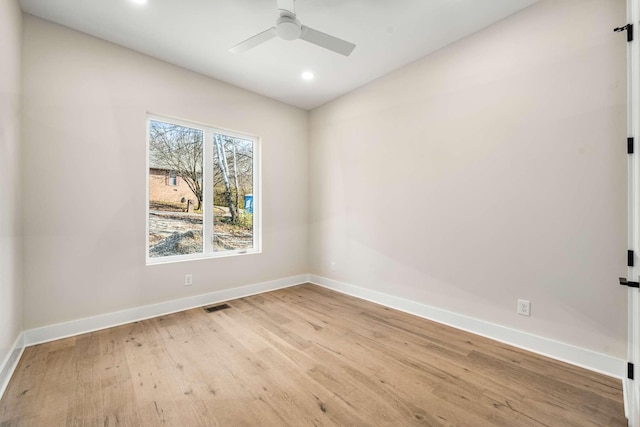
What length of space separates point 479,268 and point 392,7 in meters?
2.51

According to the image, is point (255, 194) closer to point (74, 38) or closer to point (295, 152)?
point (295, 152)

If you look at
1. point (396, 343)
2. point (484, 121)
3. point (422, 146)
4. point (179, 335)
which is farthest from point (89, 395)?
point (484, 121)

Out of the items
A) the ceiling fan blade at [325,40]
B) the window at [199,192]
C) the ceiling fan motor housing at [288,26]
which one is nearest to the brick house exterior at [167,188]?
the window at [199,192]

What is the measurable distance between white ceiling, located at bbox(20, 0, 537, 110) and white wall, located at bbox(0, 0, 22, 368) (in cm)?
50

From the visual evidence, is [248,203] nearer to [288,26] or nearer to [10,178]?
[10,178]

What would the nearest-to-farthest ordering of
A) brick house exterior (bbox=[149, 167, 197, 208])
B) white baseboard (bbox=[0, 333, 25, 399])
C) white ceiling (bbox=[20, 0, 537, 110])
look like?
white baseboard (bbox=[0, 333, 25, 399])
white ceiling (bbox=[20, 0, 537, 110])
brick house exterior (bbox=[149, 167, 197, 208])

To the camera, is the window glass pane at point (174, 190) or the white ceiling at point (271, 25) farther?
the window glass pane at point (174, 190)

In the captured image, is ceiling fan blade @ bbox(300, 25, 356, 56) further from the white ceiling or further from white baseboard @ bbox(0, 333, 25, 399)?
white baseboard @ bbox(0, 333, 25, 399)

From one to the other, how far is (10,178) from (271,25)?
8.22 ft

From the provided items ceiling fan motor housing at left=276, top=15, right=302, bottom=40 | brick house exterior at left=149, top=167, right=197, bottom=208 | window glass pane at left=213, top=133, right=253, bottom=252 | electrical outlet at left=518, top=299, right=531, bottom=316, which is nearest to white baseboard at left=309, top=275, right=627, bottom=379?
electrical outlet at left=518, top=299, right=531, bottom=316

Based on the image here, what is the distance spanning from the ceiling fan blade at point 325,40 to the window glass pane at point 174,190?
2052 millimetres

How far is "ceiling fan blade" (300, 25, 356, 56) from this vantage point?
7.11ft

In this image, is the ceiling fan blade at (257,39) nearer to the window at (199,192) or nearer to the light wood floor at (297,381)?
the window at (199,192)

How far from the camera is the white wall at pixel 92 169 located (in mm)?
2434
